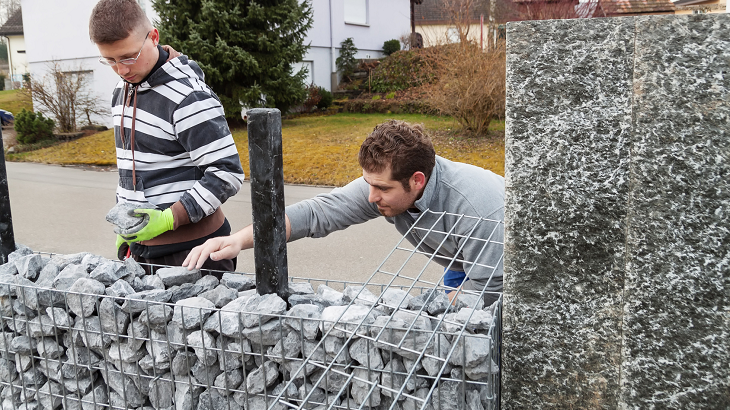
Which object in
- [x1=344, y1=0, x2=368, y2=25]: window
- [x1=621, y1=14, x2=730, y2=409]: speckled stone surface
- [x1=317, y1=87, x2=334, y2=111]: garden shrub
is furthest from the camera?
[x1=344, y1=0, x2=368, y2=25]: window

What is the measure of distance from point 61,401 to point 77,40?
16633 mm

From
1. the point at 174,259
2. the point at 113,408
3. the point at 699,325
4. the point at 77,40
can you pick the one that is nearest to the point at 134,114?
the point at 174,259

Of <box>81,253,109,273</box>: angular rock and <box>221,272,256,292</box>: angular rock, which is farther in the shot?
<box>81,253,109,273</box>: angular rock

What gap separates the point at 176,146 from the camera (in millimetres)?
2543

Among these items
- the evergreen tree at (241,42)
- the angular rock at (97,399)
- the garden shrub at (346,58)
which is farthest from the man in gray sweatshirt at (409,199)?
the garden shrub at (346,58)

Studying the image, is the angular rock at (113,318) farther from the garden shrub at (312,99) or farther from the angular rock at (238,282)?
the garden shrub at (312,99)

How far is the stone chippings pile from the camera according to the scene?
1522mm

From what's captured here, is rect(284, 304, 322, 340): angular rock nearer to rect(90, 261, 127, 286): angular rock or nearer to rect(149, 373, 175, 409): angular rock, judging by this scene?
rect(149, 373, 175, 409): angular rock

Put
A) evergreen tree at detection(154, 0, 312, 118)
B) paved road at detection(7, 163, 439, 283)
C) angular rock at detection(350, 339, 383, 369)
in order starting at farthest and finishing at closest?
evergreen tree at detection(154, 0, 312, 118), paved road at detection(7, 163, 439, 283), angular rock at detection(350, 339, 383, 369)

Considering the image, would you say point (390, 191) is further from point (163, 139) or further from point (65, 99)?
point (65, 99)

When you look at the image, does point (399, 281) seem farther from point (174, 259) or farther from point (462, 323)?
point (462, 323)

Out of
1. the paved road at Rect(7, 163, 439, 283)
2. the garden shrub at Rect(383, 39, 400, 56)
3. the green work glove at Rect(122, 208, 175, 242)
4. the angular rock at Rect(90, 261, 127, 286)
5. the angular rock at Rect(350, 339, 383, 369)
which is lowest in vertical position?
the paved road at Rect(7, 163, 439, 283)

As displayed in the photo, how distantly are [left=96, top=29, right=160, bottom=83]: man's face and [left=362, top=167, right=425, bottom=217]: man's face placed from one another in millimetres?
1010

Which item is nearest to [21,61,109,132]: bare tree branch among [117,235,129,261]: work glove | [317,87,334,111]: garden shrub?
[317,87,334,111]: garden shrub
